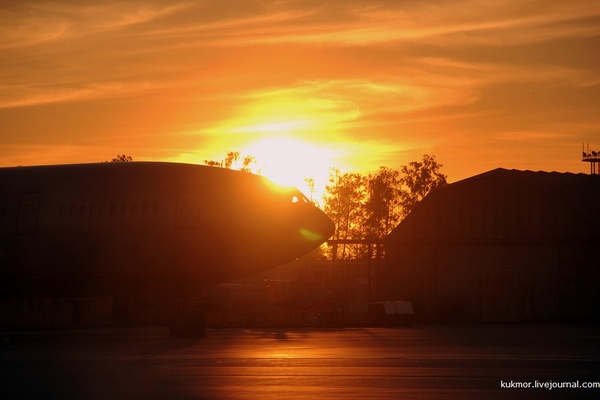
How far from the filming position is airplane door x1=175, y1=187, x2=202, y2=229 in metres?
32.2

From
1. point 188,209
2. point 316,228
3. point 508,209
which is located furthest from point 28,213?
point 508,209

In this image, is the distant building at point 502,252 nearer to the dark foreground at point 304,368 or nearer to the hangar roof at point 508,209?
the hangar roof at point 508,209

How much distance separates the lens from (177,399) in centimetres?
1541

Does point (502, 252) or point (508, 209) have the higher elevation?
point (508, 209)

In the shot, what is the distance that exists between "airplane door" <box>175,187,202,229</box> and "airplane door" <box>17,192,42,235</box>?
621cm

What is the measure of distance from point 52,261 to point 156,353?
1056 centimetres

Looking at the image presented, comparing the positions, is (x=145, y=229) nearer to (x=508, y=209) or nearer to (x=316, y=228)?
(x=316, y=228)

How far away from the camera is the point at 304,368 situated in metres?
20.0

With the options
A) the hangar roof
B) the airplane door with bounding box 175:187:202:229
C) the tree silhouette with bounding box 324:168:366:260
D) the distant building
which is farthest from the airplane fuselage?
the tree silhouette with bounding box 324:168:366:260

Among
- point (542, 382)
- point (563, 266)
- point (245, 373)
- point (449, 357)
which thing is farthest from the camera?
point (563, 266)

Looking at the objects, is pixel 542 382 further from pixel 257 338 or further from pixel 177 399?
pixel 257 338

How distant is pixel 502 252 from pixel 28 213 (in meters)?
32.9

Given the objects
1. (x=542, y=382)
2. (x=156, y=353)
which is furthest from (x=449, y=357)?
(x=156, y=353)

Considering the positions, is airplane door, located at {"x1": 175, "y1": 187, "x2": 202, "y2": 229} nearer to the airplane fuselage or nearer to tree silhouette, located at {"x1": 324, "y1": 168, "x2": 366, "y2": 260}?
the airplane fuselage
